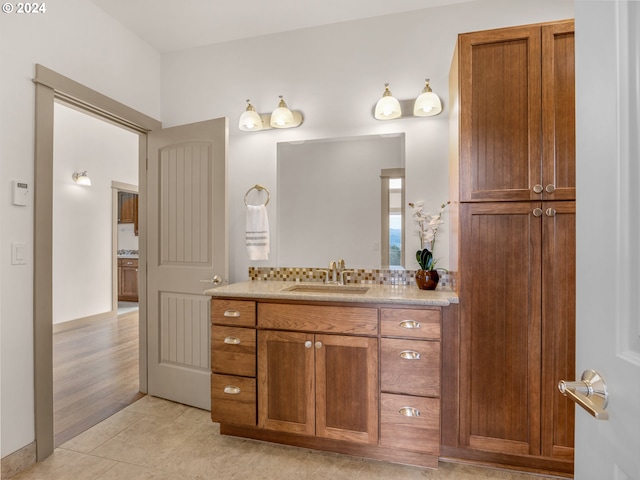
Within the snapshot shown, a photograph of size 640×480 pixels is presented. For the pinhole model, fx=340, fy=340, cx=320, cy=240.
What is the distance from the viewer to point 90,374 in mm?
3129

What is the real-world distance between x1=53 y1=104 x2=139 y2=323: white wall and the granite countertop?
3626 mm

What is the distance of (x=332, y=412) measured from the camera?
6.36 feet

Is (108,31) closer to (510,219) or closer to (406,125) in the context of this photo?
(406,125)

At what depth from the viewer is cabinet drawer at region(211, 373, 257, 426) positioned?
6.75ft

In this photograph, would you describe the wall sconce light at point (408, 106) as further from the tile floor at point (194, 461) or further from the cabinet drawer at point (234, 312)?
the tile floor at point (194, 461)

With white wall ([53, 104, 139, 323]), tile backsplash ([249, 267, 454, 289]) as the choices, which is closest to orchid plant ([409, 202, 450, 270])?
tile backsplash ([249, 267, 454, 289])

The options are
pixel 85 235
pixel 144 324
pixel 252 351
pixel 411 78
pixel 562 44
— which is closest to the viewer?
pixel 562 44

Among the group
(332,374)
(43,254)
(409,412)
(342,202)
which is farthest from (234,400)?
(342,202)

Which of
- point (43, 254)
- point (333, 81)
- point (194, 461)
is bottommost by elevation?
point (194, 461)

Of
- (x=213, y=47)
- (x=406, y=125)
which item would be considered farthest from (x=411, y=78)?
(x=213, y=47)

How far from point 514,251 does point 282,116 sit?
1.80 metres

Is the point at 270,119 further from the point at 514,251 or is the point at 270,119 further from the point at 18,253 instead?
the point at 514,251

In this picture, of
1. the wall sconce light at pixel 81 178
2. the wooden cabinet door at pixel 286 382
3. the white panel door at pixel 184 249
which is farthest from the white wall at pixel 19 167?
the wall sconce light at pixel 81 178

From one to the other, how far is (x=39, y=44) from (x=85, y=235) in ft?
11.9
